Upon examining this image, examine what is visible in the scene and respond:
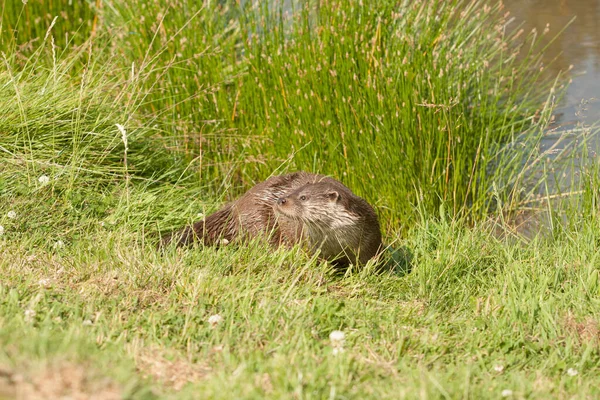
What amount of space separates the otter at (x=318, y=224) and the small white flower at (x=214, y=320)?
2.82 ft

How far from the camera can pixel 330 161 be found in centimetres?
514

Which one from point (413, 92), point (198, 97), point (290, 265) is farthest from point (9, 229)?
point (413, 92)

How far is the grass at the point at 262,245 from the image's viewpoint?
2.66m

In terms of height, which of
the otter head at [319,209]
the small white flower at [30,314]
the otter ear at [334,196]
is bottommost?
the otter head at [319,209]

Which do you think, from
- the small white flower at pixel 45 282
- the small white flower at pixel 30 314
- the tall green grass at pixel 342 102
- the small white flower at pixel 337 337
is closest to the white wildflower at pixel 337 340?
the small white flower at pixel 337 337

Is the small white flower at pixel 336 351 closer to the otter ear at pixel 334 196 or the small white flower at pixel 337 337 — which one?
the small white flower at pixel 337 337

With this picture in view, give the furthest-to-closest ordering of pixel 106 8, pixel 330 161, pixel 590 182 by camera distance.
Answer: pixel 106 8 → pixel 330 161 → pixel 590 182

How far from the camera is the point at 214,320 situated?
9.74 feet

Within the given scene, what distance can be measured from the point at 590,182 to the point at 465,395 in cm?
224

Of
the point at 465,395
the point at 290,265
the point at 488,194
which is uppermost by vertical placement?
the point at 465,395

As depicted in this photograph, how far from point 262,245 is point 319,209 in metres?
0.32

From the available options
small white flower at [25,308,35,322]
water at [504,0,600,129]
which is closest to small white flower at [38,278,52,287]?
small white flower at [25,308,35,322]

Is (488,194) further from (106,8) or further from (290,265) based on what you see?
(106,8)

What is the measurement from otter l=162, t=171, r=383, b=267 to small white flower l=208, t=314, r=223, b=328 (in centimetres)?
86
